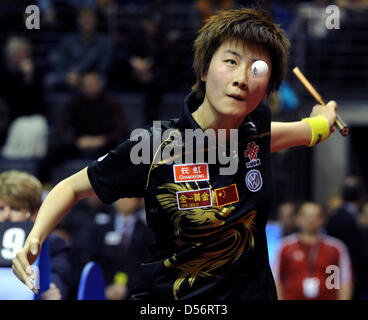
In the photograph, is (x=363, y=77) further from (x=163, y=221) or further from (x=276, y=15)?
(x=163, y=221)

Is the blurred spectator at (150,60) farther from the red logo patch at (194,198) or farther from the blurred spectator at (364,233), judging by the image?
the red logo patch at (194,198)

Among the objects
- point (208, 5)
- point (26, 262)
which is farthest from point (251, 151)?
point (208, 5)

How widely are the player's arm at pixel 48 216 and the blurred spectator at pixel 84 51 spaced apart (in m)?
6.60

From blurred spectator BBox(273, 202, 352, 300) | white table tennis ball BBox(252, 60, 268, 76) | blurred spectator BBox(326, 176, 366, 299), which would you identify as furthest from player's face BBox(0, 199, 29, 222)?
blurred spectator BBox(326, 176, 366, 299)

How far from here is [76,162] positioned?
28.6ft

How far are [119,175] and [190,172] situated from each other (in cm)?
28

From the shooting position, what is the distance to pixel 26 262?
2.69 m

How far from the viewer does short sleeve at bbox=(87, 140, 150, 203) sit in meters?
2.84

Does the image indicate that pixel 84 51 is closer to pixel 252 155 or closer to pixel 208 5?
pixel 208 5

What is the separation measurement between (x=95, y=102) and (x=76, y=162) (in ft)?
2.42

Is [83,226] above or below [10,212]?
below
